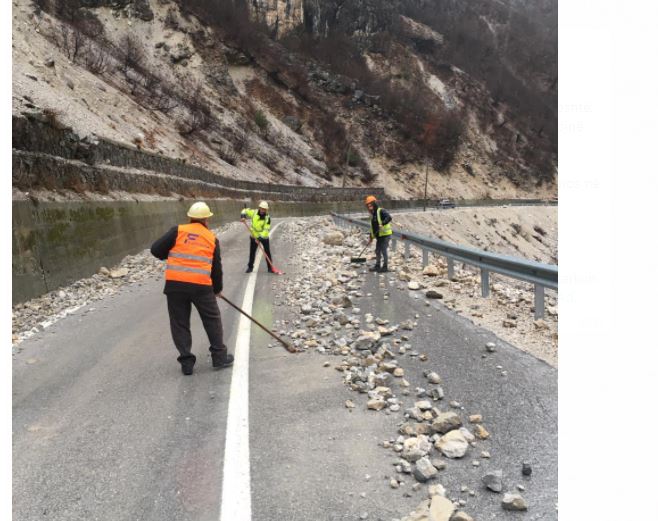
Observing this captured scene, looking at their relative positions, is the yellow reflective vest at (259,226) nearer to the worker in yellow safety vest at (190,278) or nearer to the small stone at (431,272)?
the small stone at (431,272)

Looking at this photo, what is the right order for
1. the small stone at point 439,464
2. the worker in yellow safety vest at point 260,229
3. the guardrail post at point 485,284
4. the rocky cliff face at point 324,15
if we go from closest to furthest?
the small stone at point 439,464, the guardrail post at point 485,284, the worker in yellow safety vest at point 260,229, the rocky cliff face at point 324,15

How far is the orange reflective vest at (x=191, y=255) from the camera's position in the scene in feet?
17.7

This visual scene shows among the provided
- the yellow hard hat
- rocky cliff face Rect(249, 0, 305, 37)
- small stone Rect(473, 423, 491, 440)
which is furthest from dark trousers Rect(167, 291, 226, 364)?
rocky cliff face Rect(249, 0, 305, 37)

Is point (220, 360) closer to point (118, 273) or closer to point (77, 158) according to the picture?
point (118, 273)

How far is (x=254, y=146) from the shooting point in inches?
1900

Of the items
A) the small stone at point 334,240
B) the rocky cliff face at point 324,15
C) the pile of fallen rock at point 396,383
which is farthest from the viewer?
the rocky cliff face at point 324,15

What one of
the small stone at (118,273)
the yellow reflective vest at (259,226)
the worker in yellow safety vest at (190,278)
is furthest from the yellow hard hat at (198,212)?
the small stone at (118,273)

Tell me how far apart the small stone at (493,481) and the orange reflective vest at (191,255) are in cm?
357

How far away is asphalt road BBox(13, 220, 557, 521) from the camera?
3080 mm

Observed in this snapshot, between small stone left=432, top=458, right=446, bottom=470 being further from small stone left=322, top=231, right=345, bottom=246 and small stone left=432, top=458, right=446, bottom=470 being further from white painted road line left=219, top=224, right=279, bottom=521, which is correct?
small stone left=322, top=231, right=345, bottom=246

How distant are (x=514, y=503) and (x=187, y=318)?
3.95 m

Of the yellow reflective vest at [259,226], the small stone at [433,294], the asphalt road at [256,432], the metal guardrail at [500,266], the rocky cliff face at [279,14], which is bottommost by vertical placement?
the asphalt road at [256,432]

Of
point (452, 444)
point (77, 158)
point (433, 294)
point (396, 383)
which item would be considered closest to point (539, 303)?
point (433, 294)

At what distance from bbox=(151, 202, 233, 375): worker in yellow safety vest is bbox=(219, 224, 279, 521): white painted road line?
45 centimetres
